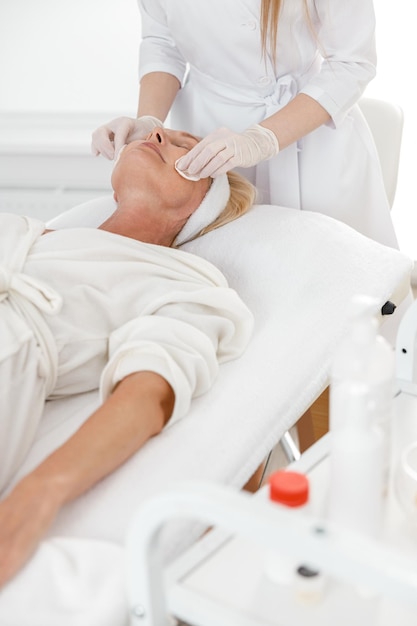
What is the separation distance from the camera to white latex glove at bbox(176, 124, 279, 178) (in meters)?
1.83

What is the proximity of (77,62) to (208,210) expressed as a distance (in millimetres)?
1349

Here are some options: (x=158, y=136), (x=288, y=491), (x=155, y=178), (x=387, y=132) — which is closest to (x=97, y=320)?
(x=155, y=178)

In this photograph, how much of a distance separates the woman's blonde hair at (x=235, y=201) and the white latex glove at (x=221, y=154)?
16 cm

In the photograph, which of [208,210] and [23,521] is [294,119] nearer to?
[208,210]

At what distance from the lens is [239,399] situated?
152cm

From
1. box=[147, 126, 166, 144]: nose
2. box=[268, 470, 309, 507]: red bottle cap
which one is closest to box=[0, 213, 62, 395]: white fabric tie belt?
box=[147, 126, 166, 144]: nose

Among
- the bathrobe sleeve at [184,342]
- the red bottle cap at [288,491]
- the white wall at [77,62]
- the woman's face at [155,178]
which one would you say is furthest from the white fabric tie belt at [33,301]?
the white wall at [77,62]

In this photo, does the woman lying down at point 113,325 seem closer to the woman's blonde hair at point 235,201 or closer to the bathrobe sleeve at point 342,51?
the woman's blonde hair at point 235,201

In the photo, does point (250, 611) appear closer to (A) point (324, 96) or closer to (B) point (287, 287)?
(B) point (287, 287)

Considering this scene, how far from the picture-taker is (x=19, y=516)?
1.14 metres

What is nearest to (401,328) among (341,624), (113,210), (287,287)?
(287,287)

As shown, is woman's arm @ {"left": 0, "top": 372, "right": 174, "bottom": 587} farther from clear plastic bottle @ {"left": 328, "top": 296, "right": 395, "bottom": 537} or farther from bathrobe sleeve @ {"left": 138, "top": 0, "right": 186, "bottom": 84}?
bathrobe sleeve @ {"left": 138, "top": 0, "right": 186, "bottom": 84}

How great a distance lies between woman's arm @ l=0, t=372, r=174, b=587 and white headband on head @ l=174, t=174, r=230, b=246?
0.64 m

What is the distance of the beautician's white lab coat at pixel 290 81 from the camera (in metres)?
2.01
